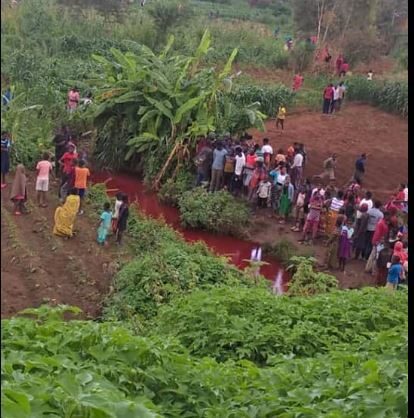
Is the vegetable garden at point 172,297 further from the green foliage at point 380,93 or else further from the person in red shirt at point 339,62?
the person in red shirt at point 339,62

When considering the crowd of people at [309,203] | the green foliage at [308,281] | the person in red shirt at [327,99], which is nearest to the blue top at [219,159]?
the crowd of people at [309,203]

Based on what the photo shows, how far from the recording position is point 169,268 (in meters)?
5.04

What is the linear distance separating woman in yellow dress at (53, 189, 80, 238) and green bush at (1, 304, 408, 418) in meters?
2.62

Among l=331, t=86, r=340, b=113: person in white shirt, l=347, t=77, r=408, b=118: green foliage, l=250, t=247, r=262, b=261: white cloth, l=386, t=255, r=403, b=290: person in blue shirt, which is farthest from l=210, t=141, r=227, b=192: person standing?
l=347, t=77, r=408, b=118: green foliage

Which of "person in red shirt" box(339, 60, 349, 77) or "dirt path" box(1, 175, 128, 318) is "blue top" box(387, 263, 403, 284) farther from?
"person in red shirt" box(339, 60, 349, 77)

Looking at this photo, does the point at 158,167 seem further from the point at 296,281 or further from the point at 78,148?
the point at 296,281

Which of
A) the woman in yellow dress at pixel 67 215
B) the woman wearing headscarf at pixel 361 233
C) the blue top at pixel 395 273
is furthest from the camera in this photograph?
the woman wearing headscarf at pixel 361 233

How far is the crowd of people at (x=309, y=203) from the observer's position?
5820mm

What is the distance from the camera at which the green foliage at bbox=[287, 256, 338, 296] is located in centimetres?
533

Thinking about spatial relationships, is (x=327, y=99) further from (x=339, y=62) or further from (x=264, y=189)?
(x=264, y=189)

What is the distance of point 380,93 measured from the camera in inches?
493

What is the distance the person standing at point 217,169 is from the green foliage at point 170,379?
3876 millimetres

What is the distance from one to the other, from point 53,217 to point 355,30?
27.6 ft

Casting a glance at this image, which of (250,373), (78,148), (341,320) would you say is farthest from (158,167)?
(250,373)
